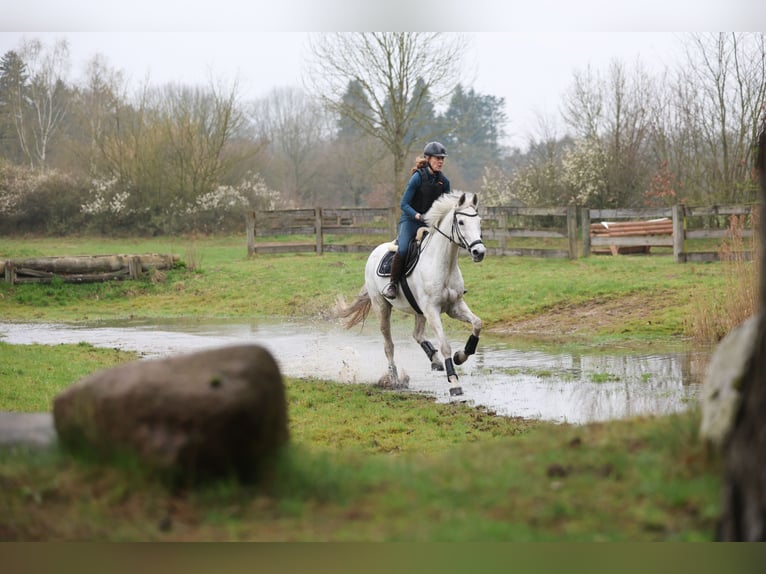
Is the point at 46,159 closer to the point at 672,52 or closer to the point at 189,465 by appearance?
the point at 672,52

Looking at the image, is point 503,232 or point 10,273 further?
point 503,232

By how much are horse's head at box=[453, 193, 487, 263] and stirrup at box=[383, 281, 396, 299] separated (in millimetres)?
1216

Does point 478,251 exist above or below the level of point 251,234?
below

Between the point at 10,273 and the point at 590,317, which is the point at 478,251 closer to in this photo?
the point at 590,317

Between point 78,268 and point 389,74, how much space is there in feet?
35.4

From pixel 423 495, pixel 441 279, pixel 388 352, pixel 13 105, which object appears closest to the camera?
pixel 423 495

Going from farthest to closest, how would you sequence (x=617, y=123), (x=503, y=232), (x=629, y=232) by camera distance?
(x=617, y=123) < (x=629, y=232) < (x=503, y=232)

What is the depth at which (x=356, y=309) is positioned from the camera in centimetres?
1124

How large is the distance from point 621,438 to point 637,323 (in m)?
8.99

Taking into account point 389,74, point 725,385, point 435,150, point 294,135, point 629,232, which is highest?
point 294,135

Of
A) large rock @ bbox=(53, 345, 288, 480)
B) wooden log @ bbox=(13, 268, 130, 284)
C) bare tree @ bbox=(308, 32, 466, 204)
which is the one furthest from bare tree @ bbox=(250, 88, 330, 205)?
large rock @ bbox=(53, 345, 288, 480)

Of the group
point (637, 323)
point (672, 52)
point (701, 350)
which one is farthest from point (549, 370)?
point (672, 52)

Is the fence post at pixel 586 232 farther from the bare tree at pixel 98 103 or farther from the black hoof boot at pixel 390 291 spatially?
the bare tree at pixel 98 103

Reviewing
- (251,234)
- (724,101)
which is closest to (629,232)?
(724,101)
